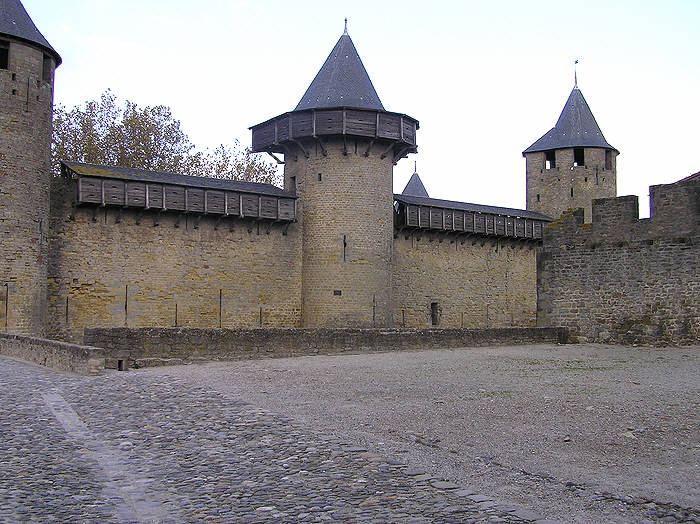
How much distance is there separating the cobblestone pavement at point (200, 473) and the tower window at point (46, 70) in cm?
1417

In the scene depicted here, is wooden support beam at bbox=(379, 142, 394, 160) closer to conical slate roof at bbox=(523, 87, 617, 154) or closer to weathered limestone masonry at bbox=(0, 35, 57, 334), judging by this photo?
weathered limestone masonry at bbox=(0, 35, 57, 334)

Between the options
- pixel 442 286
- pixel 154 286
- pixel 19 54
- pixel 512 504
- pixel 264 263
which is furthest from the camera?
pixel 442 286

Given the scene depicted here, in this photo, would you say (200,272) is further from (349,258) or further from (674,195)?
(674,195)

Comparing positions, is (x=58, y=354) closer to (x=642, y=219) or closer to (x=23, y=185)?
(x=23, y=185)

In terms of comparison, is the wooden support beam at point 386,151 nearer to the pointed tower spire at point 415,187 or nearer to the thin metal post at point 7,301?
the thin metal post at point 7,301

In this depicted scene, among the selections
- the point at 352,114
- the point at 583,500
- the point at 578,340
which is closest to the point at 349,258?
the point at 352,114

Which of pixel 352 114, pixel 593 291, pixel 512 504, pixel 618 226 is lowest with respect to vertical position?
pixel 512 504

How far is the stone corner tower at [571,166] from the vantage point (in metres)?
35.2

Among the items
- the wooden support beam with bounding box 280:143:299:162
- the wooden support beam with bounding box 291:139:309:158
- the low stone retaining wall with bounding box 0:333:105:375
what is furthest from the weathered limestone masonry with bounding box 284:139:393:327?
the low stone retaining wall with bounding box 0:333:105:375

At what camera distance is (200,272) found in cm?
2261

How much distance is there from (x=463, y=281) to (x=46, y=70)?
15547mm

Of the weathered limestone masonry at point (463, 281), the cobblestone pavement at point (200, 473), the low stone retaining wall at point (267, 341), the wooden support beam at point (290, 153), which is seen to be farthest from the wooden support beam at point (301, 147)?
the cobblestone pavement at point (200, 473)

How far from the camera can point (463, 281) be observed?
28.5 metres

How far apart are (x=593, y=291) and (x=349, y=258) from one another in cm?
826
